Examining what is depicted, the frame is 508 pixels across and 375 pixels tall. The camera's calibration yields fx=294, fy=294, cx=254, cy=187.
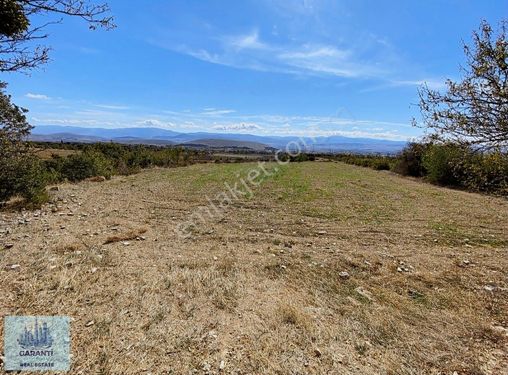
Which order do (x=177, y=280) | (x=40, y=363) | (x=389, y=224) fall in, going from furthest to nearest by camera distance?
(x=389, y=224) < (x=177, y=280) < (x=40, y=363)

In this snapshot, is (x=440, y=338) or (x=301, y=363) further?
(x=440, y=338)

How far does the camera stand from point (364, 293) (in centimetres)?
419

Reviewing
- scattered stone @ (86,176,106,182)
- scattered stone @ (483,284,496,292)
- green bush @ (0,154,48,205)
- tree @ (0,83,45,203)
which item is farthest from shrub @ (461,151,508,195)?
scattered stone @ (86,176,106,182)

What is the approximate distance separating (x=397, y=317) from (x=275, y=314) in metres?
1.49

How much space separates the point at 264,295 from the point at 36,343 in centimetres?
254

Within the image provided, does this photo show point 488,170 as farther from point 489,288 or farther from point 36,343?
point 36,343

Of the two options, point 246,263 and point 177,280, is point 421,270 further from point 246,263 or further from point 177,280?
point 177,280

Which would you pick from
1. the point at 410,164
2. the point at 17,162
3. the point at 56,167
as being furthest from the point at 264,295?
the point at 410,164

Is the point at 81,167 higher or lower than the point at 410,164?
lower

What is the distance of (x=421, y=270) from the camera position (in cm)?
507

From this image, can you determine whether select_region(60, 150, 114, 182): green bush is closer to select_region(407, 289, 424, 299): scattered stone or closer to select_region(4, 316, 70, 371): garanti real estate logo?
select_region(4, 316, 70, 371): garanti real estate logo

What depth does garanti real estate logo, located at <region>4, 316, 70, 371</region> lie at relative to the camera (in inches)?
102

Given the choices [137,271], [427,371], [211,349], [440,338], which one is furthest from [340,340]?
[137,271]

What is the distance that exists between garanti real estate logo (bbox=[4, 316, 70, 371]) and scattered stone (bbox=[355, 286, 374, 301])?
3529 millimetres
